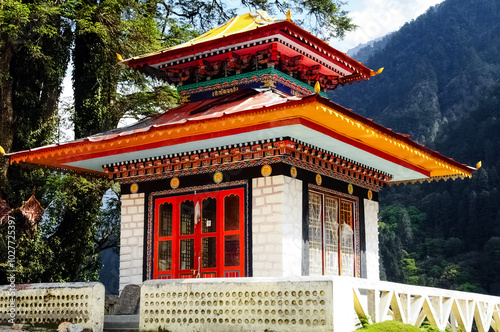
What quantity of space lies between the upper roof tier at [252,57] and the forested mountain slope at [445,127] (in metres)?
38.5

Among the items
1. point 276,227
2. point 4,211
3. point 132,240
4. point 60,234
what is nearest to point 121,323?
point 132,240

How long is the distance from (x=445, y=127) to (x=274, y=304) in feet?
181

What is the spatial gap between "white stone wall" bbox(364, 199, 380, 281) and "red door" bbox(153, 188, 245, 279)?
→ 321cm

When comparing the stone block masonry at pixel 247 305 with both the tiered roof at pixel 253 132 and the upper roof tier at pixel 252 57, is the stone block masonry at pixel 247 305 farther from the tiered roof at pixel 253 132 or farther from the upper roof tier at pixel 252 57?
the upper roof tier at pixel 252 57

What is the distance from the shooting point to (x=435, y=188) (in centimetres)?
5612

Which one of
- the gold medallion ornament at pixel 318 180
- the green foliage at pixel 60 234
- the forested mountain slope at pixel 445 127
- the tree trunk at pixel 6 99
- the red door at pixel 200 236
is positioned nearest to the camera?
the red door at pixel 200 236

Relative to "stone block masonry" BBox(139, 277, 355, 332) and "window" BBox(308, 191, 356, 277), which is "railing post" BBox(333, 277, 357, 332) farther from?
"window" BBox(308, 191, 356, 277)

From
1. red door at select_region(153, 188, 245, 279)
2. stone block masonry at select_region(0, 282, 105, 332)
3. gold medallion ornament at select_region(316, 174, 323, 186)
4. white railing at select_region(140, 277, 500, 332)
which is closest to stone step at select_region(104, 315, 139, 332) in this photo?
stone block masonry at select_region(0, 282, 105, 332)

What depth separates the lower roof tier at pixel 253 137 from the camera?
31.3ft

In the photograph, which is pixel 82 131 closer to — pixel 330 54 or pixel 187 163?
pixel 187 163

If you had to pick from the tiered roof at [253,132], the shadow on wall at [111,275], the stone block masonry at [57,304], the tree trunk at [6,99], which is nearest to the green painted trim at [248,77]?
the tiered roof at [253,132]

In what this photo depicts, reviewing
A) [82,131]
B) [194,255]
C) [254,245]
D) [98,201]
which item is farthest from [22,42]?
[254,245]

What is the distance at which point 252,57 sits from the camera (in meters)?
12.4

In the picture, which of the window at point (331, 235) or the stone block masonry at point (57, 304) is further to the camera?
the window at point (331, 235)
